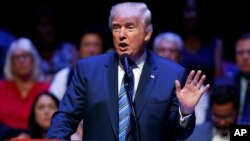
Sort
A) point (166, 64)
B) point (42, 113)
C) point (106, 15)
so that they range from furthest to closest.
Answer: point (106, 15) → point (42, 113) → point (166, 64)

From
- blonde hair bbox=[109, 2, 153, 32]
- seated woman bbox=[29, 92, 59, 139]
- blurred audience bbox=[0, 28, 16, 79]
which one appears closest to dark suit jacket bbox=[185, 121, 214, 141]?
seated woman bbox=[29, 92, 59, 139]

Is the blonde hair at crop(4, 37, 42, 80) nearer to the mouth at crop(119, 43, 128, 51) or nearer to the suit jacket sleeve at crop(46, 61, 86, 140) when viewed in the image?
the suit jacket sleeve at crop(46, 61, 86, 140)

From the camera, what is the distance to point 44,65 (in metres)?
6.13

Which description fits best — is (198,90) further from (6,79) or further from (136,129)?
(6,79)

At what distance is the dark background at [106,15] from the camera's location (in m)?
6.50

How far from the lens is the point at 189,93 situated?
125 inches

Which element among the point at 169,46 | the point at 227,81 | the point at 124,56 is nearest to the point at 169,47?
the point at 169,46

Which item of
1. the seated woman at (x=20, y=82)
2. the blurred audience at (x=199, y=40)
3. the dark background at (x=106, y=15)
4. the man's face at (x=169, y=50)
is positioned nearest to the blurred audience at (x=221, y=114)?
the man's face at (x=169, y=50)

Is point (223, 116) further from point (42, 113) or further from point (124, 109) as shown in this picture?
point (124, 109)

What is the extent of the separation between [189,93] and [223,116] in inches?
72.4

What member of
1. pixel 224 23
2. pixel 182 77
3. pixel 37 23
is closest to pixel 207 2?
pixel 224 23

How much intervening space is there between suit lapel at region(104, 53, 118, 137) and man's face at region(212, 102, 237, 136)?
166cm

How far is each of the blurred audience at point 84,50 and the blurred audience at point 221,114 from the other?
1084 millimetres

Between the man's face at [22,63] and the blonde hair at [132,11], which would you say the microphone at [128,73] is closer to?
the blonde hair at [132,11]
